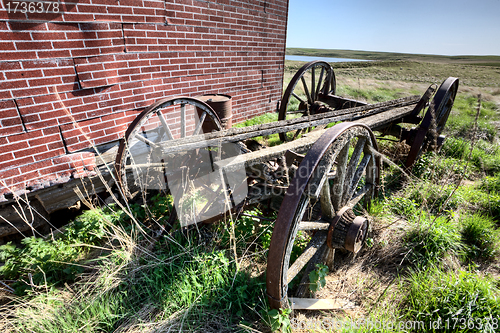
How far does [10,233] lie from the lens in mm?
2604

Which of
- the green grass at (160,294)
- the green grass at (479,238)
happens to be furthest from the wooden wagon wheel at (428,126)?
the green grass at (160,294)

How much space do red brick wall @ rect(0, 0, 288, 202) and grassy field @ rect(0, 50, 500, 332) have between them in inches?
32.2

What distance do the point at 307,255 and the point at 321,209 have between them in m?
0.37

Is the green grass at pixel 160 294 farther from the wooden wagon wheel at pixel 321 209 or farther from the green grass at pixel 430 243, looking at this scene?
the green grass at pixel 430 243

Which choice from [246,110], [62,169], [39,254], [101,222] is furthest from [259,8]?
[39,254]

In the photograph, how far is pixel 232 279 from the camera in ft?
6.59

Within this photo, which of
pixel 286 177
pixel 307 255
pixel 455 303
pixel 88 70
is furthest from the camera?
pixel 88 70

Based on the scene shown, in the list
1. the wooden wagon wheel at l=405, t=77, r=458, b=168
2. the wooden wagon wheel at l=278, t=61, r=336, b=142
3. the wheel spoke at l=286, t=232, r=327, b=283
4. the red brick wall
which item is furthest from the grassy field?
the wooden wagon wheel at l=278, t=61, r=336, b=142

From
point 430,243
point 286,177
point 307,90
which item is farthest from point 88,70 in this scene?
point 430,243

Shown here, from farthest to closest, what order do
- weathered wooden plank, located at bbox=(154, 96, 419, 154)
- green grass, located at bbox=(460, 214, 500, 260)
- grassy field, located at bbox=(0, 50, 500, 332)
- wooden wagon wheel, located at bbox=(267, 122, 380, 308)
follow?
green grass, located at bbox=(460, 214, 500, 260) → weathered wooden plank, located at bbox=(154, 96, 419, 154) → grassy field, located at bbox=(0, 50, 500, 332) → wooden wagon wheel, located at bbox=(267, 122, 380, 308)

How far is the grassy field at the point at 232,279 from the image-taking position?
5.60 ft

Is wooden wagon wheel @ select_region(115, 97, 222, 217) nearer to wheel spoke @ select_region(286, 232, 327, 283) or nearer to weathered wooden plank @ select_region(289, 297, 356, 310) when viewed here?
wheel spoke @ select_region(286, 232, 327, 283)

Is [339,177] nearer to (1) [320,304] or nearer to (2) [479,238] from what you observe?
(1) [320,304]

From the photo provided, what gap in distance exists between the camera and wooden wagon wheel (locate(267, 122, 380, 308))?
140cm
